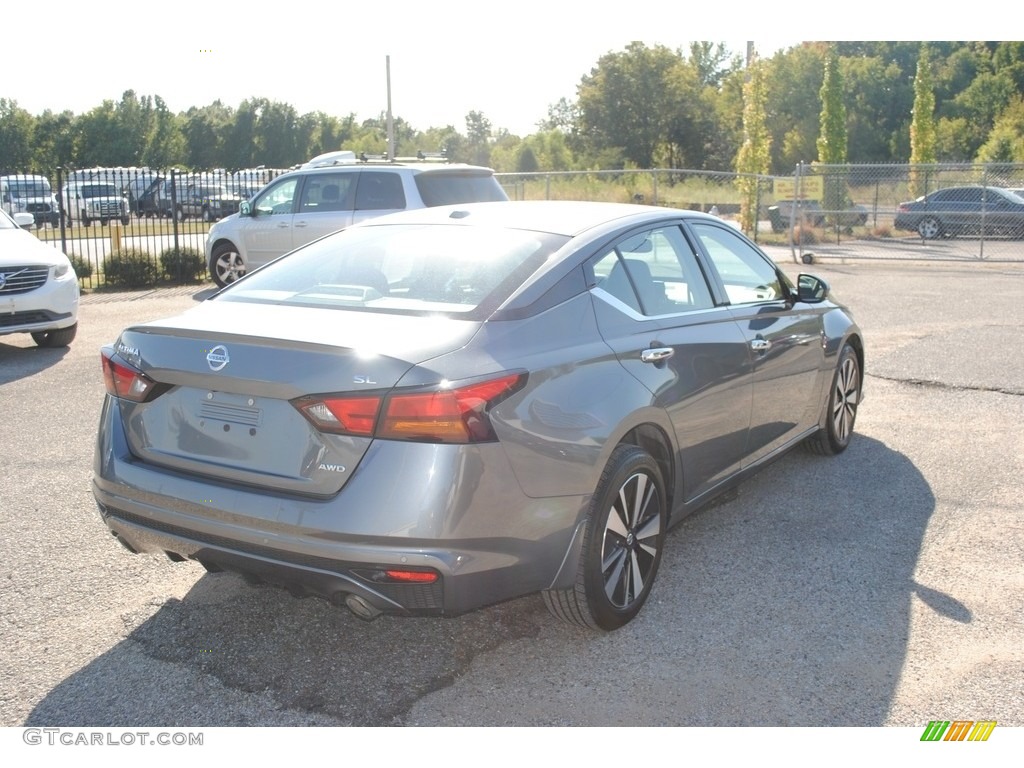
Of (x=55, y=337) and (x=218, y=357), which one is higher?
(x=218, y=357)

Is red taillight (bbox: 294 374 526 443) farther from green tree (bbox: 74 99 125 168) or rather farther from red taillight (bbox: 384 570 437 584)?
green tree (bbox: 74 99 125 168)

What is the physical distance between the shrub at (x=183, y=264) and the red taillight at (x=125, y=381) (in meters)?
13.8

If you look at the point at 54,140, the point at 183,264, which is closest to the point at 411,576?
the point at 183,264

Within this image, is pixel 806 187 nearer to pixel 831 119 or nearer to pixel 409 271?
pixel 831 119

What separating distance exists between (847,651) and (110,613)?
113 inches

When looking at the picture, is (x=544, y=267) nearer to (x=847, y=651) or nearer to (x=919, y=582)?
(x=847, y=651)

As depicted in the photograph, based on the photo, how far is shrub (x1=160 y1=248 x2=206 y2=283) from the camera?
17.0 meters

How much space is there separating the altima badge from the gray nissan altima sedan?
0.01 meters

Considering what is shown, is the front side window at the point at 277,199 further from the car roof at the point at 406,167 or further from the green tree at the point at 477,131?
the green tree at the point at 477,131

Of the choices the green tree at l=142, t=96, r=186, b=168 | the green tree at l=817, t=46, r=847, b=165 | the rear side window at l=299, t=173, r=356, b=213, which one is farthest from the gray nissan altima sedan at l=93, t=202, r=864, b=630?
the green tree at l=142, t=96, r=186, b=168

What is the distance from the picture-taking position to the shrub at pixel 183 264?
17.0m

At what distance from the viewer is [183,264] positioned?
17.1 meters

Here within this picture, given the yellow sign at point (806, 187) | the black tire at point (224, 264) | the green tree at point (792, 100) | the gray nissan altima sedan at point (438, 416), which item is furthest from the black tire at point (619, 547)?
the green tree at point (792, 100)
